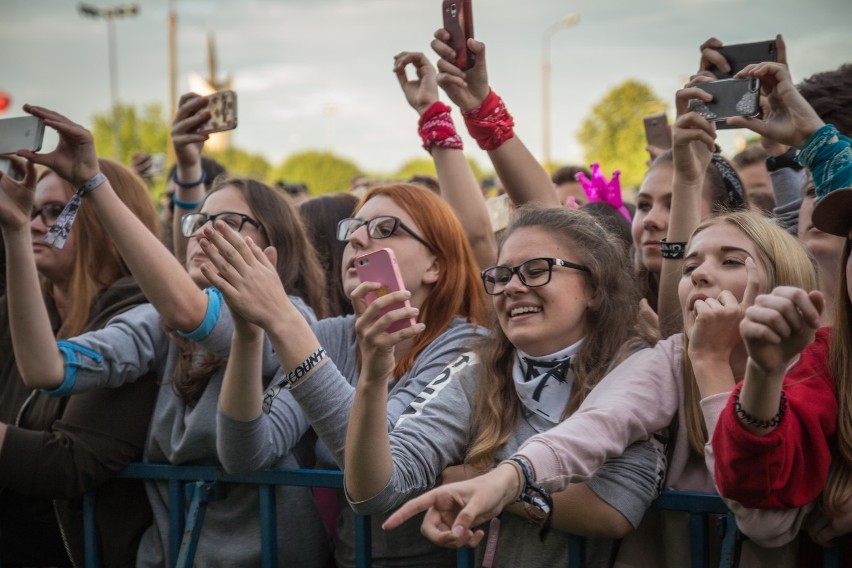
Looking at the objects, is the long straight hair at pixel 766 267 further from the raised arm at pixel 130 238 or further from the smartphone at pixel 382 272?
the raised arm at pixel 130 238

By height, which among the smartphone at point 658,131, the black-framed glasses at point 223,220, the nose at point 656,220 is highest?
the smartphone at point 658,131

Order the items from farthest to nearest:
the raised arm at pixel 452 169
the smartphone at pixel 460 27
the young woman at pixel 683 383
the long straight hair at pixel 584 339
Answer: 1. the raised arm at pixel 452 169
2. the smartphone at pixel 460 27
3. the long straight hair at pixel 584 339
4. the young woman at pixel 683 383

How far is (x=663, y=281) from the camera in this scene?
3.01 meters

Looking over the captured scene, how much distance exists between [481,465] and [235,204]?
1.52 metres

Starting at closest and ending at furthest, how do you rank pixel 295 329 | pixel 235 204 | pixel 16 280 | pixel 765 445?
pixel 765 445
pixel 295 329
pixel 16 280
pixel 235 204

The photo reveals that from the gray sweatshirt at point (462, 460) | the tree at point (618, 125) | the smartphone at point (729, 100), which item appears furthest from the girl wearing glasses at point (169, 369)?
the tree at point (618, 125)

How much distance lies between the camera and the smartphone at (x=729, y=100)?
8.83ft

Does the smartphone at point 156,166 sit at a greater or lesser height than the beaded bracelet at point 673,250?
greater

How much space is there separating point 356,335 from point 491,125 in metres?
1.08

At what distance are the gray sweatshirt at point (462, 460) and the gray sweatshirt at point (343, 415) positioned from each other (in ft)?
0.38

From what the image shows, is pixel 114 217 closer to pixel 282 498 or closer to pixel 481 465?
pixel 282 498

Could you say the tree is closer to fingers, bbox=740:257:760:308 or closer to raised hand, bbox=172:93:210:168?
raised hand, bbox=172:93:210:168

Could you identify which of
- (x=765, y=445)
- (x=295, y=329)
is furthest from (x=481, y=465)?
(x=765, y=445)

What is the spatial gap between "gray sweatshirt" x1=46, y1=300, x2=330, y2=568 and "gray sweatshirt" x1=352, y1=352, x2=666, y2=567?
22.9 inches
